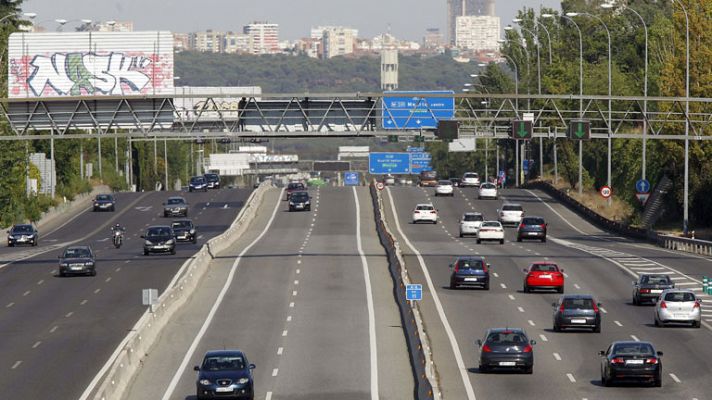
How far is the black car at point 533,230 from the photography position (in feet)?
277

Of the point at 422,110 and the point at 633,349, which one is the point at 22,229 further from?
the point at 633,349

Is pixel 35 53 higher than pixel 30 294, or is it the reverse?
pixel 35 53

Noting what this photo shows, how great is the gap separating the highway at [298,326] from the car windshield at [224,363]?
1.27 m

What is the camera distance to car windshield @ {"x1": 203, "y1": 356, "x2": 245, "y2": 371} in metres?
34.7

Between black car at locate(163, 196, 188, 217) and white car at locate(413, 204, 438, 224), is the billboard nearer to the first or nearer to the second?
black car at locate(163, 196, 188, 217)

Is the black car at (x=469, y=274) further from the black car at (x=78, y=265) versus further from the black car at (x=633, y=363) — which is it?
the black car at (x=633, y=363)

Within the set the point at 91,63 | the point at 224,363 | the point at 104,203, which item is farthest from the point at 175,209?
the point at 224,363

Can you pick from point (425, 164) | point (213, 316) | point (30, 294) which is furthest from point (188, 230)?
→ point (425, 164)

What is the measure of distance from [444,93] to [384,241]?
13.7m

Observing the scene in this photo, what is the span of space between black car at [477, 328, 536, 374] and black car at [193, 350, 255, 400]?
6.53 metres

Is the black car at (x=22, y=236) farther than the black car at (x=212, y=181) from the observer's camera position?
No

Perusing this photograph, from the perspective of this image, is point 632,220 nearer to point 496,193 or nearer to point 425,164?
point 496,193

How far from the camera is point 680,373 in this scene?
3769 centimetres

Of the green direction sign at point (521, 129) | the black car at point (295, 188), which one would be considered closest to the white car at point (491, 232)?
the green direction sign at point (521, 129)
